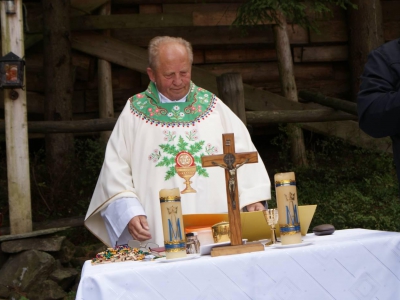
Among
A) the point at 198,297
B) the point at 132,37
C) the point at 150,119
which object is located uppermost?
the point at 132,37

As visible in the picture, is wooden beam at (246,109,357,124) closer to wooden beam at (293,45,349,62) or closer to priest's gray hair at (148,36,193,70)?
wooden beam at (293,45,349,62)

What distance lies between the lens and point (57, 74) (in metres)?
8.27

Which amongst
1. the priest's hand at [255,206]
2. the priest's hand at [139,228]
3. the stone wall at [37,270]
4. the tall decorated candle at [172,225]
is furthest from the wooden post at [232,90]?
the tall decorated candle at [172,225]

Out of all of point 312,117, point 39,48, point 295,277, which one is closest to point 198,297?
point 295,277

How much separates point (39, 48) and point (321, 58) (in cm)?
359

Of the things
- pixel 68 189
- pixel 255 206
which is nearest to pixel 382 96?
pixel 255 206

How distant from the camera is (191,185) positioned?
13.6ft

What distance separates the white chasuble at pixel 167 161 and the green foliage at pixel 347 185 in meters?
3.11

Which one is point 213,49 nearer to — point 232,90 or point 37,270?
point 232,90

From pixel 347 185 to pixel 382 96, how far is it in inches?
215

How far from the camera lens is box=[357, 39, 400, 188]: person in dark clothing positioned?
9.68 feet

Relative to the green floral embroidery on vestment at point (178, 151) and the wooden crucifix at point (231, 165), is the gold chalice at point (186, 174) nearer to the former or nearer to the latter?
the green floral embroidery on vestment at point (178, 151)

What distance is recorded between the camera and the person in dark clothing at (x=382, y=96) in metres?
2.95

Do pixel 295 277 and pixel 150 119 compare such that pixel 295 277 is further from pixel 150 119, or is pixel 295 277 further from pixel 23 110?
pixel 23 110
